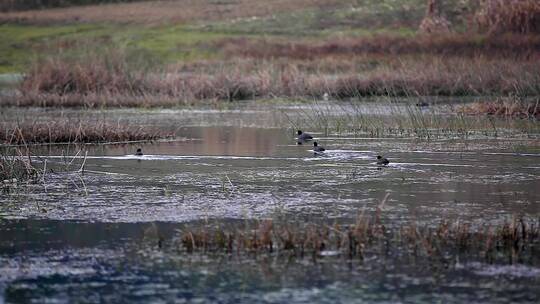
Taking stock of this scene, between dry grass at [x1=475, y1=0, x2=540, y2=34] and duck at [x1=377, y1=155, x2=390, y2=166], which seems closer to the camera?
duck at [x1=377, y1=155, x2=390, y2=166]

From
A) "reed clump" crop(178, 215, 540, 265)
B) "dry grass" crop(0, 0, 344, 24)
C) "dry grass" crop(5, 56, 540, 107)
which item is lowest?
"dry grass" crop(5, 56, 540, 107)

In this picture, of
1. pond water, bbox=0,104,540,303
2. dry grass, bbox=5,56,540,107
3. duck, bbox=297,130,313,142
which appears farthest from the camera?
dry grass, bbox=5,56,540,107

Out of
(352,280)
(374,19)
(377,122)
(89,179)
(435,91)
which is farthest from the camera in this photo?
(374,19)

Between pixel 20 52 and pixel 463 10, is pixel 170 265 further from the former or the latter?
pixel 463 10

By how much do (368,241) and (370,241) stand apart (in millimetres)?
41

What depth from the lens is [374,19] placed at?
217 feet

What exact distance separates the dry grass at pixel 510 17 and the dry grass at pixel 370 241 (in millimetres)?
37276

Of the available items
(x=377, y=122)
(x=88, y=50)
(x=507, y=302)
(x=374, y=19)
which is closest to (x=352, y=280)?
(x=507, y=302)

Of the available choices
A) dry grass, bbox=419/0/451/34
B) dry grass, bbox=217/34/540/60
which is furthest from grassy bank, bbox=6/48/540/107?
dry grass, bbox=419/0/451/34

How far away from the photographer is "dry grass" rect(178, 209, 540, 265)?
486 inches

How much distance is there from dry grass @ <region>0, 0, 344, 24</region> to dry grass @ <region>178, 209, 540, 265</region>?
5760cm

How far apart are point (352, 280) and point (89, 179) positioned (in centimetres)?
800

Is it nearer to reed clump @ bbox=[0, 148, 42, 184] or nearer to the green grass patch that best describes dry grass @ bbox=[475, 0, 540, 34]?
the green grass patch

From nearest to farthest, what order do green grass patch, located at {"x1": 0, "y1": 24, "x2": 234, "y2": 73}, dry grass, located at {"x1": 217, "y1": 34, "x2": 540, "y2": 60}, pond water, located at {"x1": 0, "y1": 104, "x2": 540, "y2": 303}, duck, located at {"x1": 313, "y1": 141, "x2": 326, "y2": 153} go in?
1. pond water, located at {"x1": 0, "y1": 104, "x2": 540, "y2": 303}
2. duck, located at {"x1": 313, "y1": 141, "x2": 326, "y2": 153}
3. dry grass, located at {"x1": 217, "y1": 34, "x2": 540, "y2": 60}
4. green grass patch, located at {"x1": 0, "y1": 24, "x2": 234, "y2": 73}
